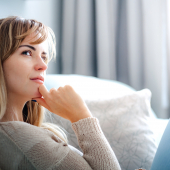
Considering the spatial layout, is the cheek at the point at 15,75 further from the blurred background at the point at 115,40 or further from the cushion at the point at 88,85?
the blurred background at the point at 115,40

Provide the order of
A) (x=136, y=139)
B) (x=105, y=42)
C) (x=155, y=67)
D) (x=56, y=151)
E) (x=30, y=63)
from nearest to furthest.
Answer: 1. (x=56, y=151)
2. (x=30, y=63)
3. (x=136, y=139)
4. (x=155, y=67)
5. (x=105, y=42)

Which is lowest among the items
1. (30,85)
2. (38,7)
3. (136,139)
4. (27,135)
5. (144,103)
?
(136,139)

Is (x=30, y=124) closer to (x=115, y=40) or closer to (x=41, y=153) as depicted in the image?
(x=41, y=153)

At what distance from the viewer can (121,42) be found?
193 cm

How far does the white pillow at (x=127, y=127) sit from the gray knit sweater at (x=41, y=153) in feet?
1.26

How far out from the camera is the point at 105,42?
1.89m

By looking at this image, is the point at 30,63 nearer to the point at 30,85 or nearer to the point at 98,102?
the point at 30,85

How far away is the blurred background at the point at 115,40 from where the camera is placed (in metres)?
1.73

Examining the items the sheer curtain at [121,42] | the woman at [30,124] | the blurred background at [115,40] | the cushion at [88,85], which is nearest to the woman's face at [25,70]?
the woman at [30,124]

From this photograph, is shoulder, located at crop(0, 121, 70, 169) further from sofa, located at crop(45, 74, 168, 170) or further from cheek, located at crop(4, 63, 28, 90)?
sofa, located at crop(45, 74, 168, 170)

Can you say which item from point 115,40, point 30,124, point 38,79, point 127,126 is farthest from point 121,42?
point 30,124

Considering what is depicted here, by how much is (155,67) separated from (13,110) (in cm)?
135

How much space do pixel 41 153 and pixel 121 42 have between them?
1.53 m

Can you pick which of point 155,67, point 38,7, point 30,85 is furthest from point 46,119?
point 155,67
